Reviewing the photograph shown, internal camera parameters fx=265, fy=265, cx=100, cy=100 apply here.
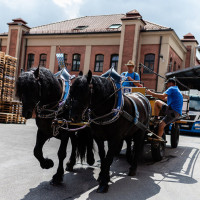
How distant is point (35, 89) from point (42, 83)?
0.27 m

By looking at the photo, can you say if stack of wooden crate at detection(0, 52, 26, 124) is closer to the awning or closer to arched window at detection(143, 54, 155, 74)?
the awning

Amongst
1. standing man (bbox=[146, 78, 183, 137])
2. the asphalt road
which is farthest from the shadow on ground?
standing man (bbox=[146, 78, 183, 137])

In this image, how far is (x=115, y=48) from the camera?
25578mm

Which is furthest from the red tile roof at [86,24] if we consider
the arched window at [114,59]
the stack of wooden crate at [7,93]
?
the stack of wooden crate at [7,93]

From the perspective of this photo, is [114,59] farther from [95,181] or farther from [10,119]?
[95,181]

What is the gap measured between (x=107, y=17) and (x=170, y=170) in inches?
1081

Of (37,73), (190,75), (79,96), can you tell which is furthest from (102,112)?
(190,75)

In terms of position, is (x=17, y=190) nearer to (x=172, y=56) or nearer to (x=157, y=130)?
(x=157, y=130)

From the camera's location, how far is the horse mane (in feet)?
12.5

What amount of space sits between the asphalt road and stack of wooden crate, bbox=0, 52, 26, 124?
28.0 ft

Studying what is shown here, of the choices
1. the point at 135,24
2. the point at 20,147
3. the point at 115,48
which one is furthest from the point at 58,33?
the point at 20,147

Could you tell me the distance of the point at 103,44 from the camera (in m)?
26.1

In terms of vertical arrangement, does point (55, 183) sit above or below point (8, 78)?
below

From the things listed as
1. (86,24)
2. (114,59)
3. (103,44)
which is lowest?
(114,59)
